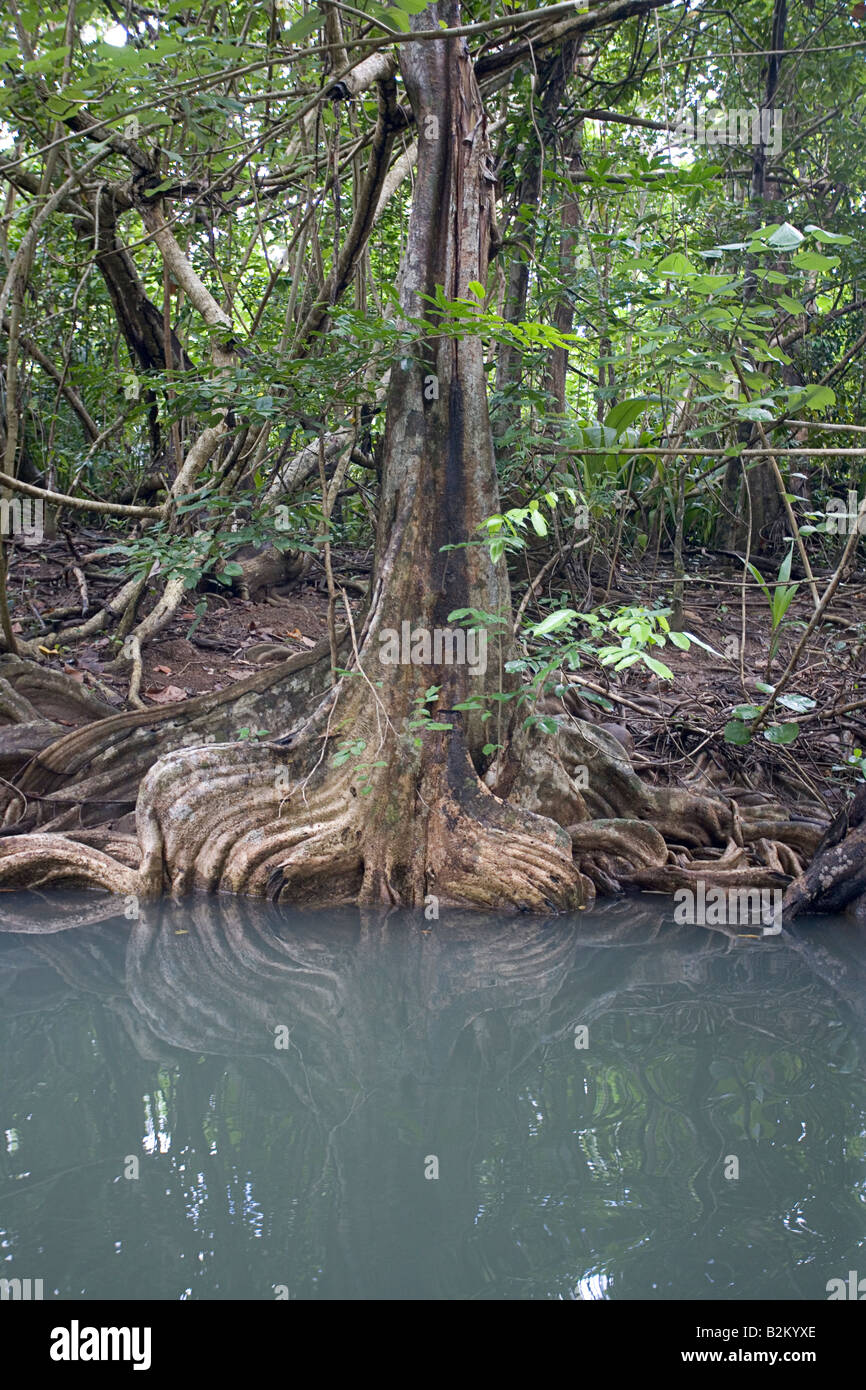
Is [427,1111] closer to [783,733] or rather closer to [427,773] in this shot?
[427,773]

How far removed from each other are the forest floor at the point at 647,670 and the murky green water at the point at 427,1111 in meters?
1.70

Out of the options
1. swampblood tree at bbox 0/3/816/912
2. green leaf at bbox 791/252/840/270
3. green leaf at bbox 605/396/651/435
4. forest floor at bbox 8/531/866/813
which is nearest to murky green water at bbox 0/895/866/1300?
swampblood tree at bbox 0/3/816/912

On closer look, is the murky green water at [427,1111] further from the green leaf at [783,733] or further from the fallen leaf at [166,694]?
the fallen leaf at [166,694]

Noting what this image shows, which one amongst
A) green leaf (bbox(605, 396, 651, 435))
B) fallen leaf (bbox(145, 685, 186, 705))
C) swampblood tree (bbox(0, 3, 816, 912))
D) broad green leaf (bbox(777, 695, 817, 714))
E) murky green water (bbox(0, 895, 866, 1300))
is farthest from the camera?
fallen leaf (bbox(145, 685, 186, 705))

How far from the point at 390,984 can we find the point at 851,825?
2.24 m

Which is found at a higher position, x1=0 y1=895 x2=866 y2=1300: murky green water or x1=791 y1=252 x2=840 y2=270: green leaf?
x1=791 y1=252 x2=840 y2=270: green leaf

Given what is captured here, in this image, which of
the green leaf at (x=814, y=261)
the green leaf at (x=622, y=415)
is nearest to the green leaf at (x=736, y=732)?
the green leaf at (x=622, y=415)

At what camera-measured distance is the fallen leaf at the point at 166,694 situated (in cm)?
640

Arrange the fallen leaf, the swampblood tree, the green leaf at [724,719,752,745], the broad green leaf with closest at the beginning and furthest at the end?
the broad green leaf
the swampblood tree
the green leaf at [724,719,752,745]
the fallen leaf

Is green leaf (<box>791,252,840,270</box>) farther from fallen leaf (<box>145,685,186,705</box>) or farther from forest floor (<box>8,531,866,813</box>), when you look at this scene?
fallen leaf (<box>145,685,186,705</box>)

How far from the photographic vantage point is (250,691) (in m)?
5.76

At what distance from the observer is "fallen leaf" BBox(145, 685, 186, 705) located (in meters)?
6.40

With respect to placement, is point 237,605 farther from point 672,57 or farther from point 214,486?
point 672,57

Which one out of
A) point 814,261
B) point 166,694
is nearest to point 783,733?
point 814,261
